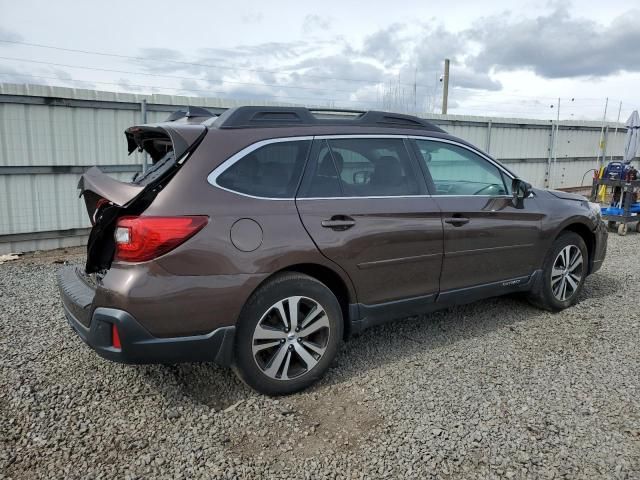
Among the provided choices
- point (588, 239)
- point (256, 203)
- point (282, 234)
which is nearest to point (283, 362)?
point (282, 234)

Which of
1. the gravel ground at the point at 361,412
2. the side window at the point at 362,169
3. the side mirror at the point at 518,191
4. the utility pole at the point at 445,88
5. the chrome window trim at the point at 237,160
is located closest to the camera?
the gravel ground at the point at 361,412

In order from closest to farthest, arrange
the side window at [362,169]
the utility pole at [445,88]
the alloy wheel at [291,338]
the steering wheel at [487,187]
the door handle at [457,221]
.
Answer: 1. the alloy wheel at [291,338]
2. the side window at [362,169]
3. the door handle at [457,221]
4. the steering wheel at [487,187]
5. the utility pole at [445,88]

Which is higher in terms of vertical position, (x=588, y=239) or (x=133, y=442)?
(x=588, y=239)

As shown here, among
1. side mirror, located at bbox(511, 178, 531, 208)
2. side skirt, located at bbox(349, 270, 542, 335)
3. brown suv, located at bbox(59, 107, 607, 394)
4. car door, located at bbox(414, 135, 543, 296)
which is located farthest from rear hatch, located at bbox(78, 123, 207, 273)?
side mirror, located at bbox(511, 178, 531, 208)

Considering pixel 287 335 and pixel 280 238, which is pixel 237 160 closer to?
pixel 280 238

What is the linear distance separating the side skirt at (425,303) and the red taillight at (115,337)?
4.84 ft

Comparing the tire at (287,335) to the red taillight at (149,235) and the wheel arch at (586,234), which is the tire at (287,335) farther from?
the wheel arch at (586,234)

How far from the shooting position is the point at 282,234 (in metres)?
3.09

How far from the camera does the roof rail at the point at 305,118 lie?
325 centimetres

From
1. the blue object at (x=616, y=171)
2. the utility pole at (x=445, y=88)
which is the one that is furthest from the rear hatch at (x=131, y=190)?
the utility pole at (x=445, y=88)

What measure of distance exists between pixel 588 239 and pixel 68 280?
4.66 meters

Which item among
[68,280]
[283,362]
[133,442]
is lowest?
[133,442]

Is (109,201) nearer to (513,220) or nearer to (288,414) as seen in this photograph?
(288,414)

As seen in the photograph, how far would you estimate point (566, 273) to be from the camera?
16.1 ft
